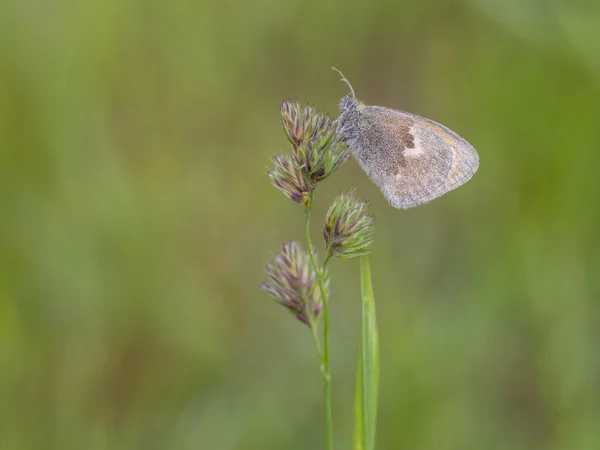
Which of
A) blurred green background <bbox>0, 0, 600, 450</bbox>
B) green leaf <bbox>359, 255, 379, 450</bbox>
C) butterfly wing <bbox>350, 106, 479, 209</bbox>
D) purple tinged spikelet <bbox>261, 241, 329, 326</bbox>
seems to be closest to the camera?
green leaf <bbox>359, 255, 379, 450</bbox>

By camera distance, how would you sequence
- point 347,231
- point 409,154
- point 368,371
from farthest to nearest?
point 409,154
point 347,231
point 368,371

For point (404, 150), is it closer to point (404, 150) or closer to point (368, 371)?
point (404, 150)

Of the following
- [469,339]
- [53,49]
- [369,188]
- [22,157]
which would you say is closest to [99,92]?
[53,49]

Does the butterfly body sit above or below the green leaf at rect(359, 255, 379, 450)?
above

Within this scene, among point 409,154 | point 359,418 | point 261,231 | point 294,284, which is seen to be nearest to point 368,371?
point 359,418

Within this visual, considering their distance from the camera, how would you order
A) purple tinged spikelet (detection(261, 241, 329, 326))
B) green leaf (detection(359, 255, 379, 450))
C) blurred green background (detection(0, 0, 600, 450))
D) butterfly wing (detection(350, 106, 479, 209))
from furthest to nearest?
blurred green background (detection(0, 0, 600, 450)), butterfly wing (detection(350, 106, 479, 209)), purple tinged spikelet (detection(261, 241, 329, 326)), green leaf (detection(359, 255, 379, 450))

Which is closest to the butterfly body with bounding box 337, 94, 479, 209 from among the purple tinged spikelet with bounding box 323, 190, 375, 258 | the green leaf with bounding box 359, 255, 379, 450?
the purple tinged spikelet with bounding box 323, 190, 375, 258

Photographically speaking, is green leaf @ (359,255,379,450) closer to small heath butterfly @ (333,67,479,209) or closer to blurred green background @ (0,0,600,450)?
small heath butterfly @ (333,67,479,209)

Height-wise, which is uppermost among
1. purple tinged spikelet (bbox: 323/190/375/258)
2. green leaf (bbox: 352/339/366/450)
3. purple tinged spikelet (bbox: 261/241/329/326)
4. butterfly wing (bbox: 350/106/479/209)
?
butterfly wing (bbox: 350/106/479/209)
